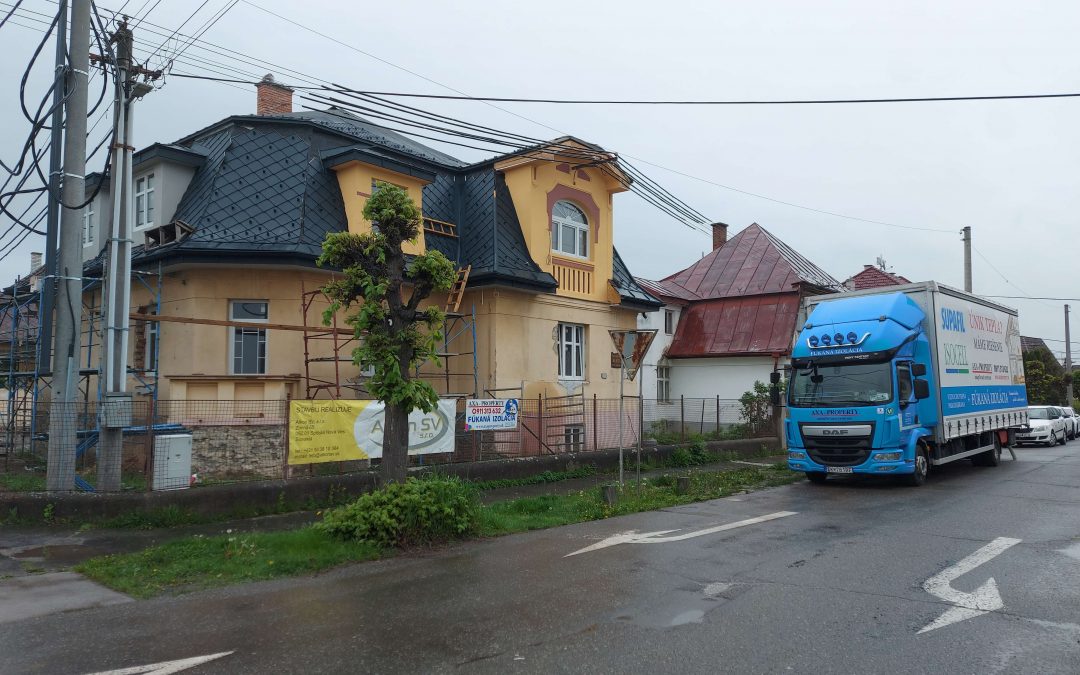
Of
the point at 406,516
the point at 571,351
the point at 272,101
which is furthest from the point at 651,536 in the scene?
the point at 272,101

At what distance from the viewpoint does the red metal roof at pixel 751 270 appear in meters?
30.2

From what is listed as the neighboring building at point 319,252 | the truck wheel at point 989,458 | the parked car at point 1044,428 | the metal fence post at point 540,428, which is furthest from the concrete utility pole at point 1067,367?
the metal fence post at point 540,428

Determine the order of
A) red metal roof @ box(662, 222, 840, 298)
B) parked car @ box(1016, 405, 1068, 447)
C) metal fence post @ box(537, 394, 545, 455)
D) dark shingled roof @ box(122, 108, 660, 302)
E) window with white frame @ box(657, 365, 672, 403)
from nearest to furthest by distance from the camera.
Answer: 1. dark shingled roof @ box(122, 108, 660, 302)
2. metal fence post @ box(537, 394, 545, 455)
3. parked car @ box(1016, 405, 1068, 447)
4. red metal roof @ box(662, 222, 840, 298)
5. window with white frame @ box(657, 365, 672, 403)

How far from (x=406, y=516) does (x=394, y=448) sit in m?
0.96

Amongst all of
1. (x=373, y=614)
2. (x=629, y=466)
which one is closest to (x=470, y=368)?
(x=629, y=466)

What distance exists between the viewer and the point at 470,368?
1862 centimetres

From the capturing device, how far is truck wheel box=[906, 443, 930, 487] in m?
14.5

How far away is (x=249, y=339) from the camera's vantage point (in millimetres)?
15656

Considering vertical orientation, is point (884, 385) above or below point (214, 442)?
above

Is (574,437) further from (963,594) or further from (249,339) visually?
(963,594)

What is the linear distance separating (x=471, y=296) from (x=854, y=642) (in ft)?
46.6

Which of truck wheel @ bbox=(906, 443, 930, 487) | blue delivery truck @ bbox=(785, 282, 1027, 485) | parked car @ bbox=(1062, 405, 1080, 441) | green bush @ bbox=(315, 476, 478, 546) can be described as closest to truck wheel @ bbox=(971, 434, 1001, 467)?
blue delivery truck @ bbox=(785, 282, 1027, 485)

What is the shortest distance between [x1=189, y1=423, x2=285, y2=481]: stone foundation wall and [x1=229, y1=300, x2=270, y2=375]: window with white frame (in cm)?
225

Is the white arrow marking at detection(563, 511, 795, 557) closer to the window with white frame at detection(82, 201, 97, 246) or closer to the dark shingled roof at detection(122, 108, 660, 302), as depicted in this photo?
the dark shingled roof at detection(122, 108, 660, 302)
